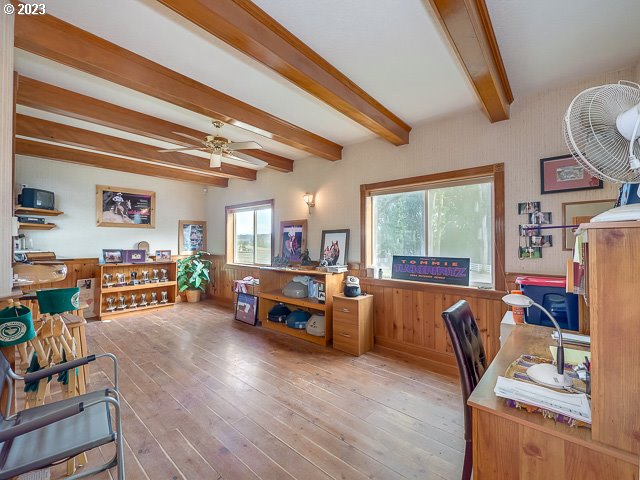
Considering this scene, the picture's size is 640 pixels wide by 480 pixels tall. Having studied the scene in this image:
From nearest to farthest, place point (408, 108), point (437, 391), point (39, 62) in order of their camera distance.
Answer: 1. point (39, 62)
2. point (437, 391)
3. point (408, 108)

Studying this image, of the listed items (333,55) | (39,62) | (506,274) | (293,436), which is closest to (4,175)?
(39,62)

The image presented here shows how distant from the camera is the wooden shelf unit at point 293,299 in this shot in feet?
12.0

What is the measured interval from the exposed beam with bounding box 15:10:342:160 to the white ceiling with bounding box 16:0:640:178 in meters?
0.08

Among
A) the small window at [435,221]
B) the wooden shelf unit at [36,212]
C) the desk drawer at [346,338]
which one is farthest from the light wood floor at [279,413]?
the wooden shelf unit at [36,212]

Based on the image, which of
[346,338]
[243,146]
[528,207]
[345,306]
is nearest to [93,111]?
[243,146]

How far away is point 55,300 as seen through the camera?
1.93 m

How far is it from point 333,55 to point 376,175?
180 cm

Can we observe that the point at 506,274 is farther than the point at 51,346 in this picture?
Yes

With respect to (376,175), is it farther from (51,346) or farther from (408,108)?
(51,346)

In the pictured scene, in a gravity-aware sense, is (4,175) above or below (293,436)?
above

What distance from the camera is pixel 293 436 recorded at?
6.41ft

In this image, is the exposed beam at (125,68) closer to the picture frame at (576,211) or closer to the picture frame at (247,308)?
the picture frame at (247,308)

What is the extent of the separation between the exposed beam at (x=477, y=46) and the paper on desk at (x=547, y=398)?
1.74 m

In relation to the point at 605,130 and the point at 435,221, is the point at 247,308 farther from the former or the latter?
the point at 605,130
